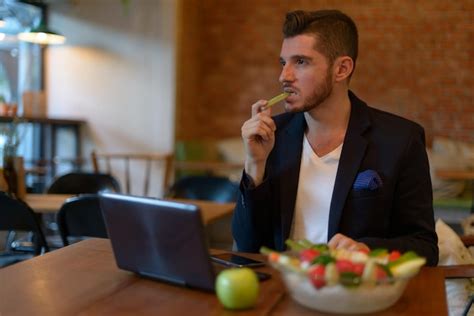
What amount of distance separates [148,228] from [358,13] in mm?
5367

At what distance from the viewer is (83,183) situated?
12.5 ft

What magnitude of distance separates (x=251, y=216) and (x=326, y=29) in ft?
1.85

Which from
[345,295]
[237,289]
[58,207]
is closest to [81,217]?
[58,207]

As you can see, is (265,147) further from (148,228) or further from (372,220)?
(148,228)

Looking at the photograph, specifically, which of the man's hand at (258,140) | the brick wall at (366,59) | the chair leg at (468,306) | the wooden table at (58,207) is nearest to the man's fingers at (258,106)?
the man's hand at (258,140)

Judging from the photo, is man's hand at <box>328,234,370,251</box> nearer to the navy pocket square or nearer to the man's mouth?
the navy pocket square

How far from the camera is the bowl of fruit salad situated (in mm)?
1017

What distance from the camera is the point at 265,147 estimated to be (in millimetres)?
1718

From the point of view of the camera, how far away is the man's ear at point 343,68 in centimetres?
180

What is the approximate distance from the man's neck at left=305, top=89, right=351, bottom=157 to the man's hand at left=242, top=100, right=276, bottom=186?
159 mm

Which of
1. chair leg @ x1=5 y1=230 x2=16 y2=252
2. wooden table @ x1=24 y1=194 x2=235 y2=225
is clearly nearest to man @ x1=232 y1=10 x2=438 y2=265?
wooden table @ x1=24 y1=194 x2=235 y2=225

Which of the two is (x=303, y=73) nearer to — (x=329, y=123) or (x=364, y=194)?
(x=329, y=123)

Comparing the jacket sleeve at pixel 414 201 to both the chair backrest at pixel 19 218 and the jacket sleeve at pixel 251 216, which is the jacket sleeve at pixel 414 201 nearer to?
the jacket sleeve at pixel 251 216

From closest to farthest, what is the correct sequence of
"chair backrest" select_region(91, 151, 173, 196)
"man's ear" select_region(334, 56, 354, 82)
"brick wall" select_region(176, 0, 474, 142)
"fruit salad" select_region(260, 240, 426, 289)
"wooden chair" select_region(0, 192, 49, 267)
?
"fruit salad" select_region(260, 240, 426, 289) < "man's ear" select_region(334, 56, 354, 82) < "wooden chair" select_region(0, 192, 49, 267) < "chair backrest" select_region(91, 151, 173, 196) < "brick wall" select_region(176, 0, 474, 142)
